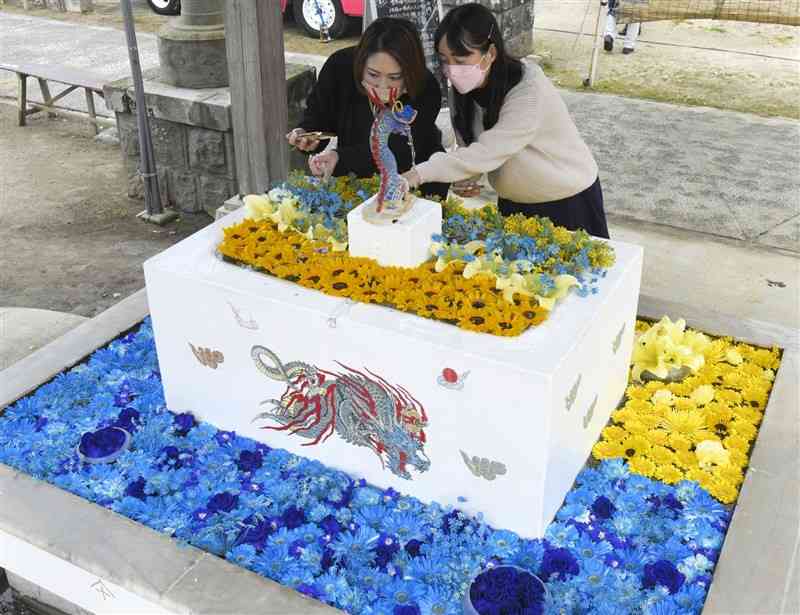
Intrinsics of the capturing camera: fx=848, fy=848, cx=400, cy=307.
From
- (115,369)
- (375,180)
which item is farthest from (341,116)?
(115,369)

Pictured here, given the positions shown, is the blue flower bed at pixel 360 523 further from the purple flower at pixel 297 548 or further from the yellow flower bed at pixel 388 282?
the yellow flower bed at pixel 388 282

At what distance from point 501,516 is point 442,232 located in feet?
3.09

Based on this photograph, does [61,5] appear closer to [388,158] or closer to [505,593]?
[388,158]

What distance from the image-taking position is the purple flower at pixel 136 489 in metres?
2.63

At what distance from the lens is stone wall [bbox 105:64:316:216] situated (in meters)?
5.14

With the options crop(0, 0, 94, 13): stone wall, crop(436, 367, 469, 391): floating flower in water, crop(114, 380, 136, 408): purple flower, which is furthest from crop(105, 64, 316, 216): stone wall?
crop(0, 0, 94, 13): stone wall

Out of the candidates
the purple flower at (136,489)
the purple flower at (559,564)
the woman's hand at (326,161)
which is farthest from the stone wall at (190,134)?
the purple flower at (559,564)

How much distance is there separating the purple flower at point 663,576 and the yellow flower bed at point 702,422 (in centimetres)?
39

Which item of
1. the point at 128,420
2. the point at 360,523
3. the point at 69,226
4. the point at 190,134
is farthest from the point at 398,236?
the point at 69,226

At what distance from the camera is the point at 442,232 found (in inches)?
111

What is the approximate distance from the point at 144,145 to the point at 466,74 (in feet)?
10.8

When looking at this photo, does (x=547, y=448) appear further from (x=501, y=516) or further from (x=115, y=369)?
(x=115, y=369)

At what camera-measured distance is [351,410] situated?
258 cm

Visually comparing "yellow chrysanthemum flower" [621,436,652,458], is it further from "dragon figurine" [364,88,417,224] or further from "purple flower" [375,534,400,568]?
"dragon figurine" [364,88,417,224]
